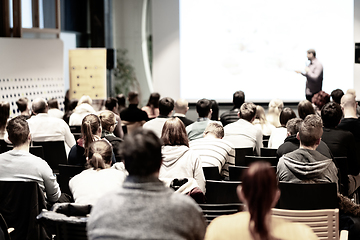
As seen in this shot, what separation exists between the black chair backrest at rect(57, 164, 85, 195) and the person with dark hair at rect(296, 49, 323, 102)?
6480 millimetres

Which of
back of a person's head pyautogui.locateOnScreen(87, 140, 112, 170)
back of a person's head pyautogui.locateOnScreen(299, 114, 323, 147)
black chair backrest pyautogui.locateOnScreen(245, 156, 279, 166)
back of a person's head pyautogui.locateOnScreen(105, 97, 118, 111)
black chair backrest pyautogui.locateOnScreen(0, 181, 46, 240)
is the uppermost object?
back of a person's head pyautogui.locateOnScreen(105, 97, 118, 111)

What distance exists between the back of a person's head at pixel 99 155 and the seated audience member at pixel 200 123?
2.59m

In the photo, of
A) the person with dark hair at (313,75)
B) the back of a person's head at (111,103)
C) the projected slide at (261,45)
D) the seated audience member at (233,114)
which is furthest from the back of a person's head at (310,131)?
the projected slide at (261,45)

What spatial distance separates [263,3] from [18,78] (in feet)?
18.0

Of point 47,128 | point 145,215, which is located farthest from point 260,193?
point 47,128

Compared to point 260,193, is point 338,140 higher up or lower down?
lower down

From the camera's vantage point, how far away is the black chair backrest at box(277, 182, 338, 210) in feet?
9.86

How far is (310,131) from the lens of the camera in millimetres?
3303

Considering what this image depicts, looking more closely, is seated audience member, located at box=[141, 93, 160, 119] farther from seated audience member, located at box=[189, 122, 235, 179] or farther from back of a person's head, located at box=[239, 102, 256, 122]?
seated audience member, located at box=[189, 122, 235, 179]

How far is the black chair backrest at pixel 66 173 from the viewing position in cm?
375

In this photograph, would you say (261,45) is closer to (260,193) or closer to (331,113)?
(331,113)

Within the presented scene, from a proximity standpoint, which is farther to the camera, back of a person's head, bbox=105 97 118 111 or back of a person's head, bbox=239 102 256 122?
back of a person's head, bbox=105 97 118 111

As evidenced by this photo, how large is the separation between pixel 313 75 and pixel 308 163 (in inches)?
253

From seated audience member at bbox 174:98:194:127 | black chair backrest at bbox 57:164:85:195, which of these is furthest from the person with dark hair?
black chair backrest at bbox 57:164:85:195
